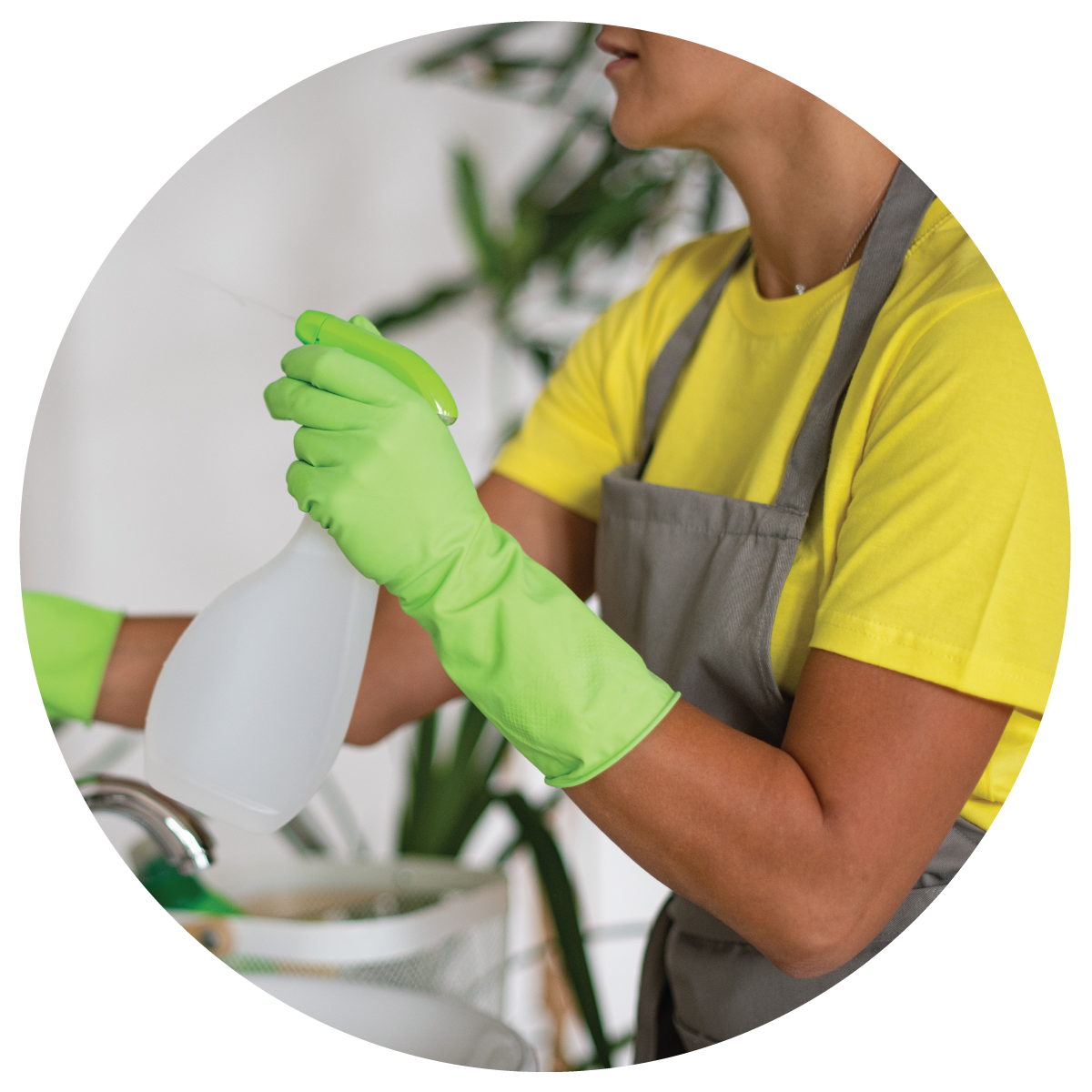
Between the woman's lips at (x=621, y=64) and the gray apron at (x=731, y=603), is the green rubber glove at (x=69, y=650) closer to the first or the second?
the gray apron at (x=731, y=603)

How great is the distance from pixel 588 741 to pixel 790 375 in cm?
40

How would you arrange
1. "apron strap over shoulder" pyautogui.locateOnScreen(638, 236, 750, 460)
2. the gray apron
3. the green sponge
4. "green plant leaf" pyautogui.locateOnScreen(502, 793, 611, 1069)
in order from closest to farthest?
1. the gray apron
2. "apron strap over shoulder" pyautogui.locateOnScreen(638, 236, 750, 460)
3. the green sponge
4. "green plant leaf" pyautogui.locateOnScreen(502, 793, 611, 1069)

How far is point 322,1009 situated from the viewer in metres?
0.92

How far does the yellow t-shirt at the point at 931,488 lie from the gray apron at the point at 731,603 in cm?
2

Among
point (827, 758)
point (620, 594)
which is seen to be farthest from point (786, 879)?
point (620, 594)

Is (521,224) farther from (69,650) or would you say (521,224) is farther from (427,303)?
(69,650)

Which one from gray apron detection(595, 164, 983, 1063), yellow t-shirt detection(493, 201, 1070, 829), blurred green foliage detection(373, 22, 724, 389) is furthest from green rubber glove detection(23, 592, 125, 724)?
blurred green foliage detection(373, 22, 724, 389)

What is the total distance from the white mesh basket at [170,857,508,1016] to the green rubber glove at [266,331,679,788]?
511 mm

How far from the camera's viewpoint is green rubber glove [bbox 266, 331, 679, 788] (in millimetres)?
564

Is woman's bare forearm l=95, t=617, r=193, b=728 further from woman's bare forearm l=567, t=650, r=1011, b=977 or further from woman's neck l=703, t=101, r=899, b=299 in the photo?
woman's neck l=703, t=101, r=899, b=299

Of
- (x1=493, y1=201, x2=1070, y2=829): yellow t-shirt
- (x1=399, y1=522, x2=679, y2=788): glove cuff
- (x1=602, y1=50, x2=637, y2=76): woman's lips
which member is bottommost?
(x1=399, y1=522, x2=679, y2=788): glove cuff

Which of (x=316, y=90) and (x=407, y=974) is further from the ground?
(x=316, y=90)

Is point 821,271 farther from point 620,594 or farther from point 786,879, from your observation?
point 786,879

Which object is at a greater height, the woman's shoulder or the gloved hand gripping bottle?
the woman's shoulder
